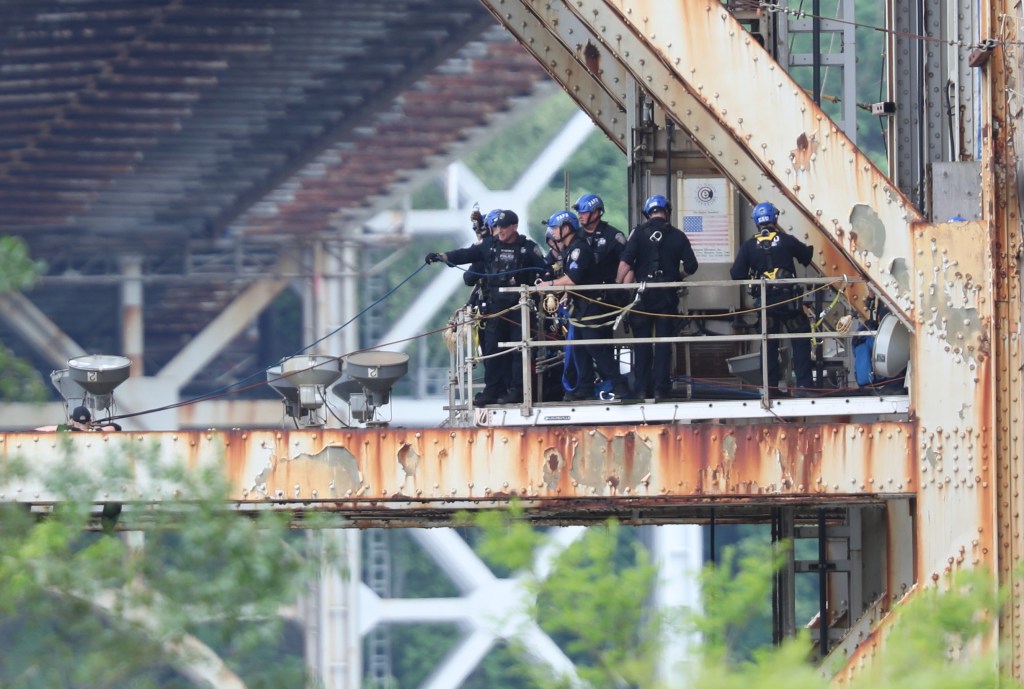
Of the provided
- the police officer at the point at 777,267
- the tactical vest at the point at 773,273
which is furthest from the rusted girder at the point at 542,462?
the tactical vest at the point at 773,273

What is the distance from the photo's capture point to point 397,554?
6341 centimetres

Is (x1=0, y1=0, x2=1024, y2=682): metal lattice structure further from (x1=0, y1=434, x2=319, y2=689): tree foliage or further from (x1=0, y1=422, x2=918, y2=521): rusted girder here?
(x1=0, y1=434, x2=319, y2=689): tree foliage

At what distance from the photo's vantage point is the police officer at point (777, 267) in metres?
16.3

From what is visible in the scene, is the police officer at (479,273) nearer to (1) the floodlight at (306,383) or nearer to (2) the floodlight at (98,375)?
(1) the floodlight at (306,383)

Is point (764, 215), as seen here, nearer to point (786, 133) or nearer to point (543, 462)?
point (786, 133)

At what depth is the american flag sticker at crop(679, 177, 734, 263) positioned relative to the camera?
1816 centimetres

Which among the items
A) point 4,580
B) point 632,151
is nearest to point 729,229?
point 632,151

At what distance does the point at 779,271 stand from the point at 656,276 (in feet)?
2.97

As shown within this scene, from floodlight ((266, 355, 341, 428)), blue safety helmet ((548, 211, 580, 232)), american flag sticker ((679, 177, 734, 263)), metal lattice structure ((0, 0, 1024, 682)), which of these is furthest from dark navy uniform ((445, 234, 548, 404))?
metal lattice structure ((0, 0, 1024, 682))

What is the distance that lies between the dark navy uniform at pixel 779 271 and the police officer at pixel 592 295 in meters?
0.98

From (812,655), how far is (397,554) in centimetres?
4347

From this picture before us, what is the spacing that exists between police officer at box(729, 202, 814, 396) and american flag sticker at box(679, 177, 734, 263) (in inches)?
51.7

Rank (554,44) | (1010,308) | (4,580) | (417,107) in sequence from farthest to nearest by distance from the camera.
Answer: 1. (417,107)
2. (554,44)
3. (1010,308)
4. (4,580)

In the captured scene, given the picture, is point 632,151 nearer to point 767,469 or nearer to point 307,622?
point 767,469
